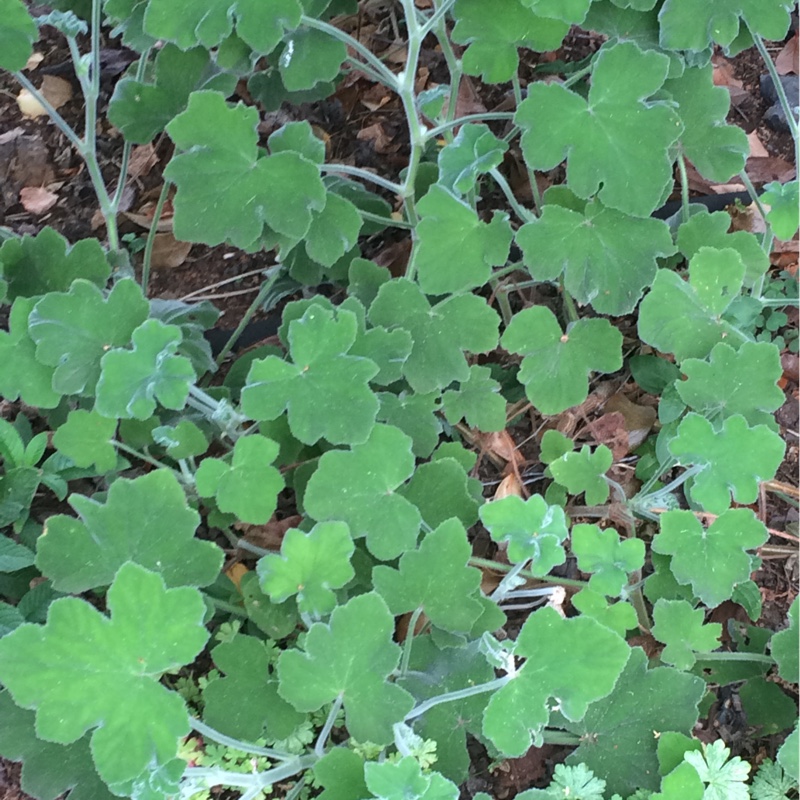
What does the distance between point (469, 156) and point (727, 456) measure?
896mm

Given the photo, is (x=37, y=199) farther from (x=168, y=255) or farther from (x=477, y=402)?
(x=477, y=402)

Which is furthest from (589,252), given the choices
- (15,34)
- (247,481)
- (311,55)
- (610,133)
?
(15,34)

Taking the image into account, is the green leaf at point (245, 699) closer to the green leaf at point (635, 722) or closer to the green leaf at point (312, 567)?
the green leaf at point (312, 567)

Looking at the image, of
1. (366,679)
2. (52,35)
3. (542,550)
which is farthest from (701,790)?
(52,35)

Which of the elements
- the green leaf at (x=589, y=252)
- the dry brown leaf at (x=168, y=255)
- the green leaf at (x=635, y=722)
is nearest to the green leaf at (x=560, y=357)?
the green leaf at (x=589, y=252)

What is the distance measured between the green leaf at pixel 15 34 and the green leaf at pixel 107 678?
4.15 feet

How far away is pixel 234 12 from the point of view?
1.56m

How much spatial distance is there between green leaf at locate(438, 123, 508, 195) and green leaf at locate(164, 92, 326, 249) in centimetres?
31

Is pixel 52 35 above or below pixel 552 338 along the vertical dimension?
above

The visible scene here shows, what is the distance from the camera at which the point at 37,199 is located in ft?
7.72

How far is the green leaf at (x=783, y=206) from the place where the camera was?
68.5 inches

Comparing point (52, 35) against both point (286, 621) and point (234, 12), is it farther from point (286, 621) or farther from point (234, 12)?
point (286, 621)

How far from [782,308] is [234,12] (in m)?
1.69

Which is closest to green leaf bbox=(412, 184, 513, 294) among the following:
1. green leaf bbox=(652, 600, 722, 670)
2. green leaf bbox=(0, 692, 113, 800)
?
green leaf bbox=(652, 600, 722, 670)
